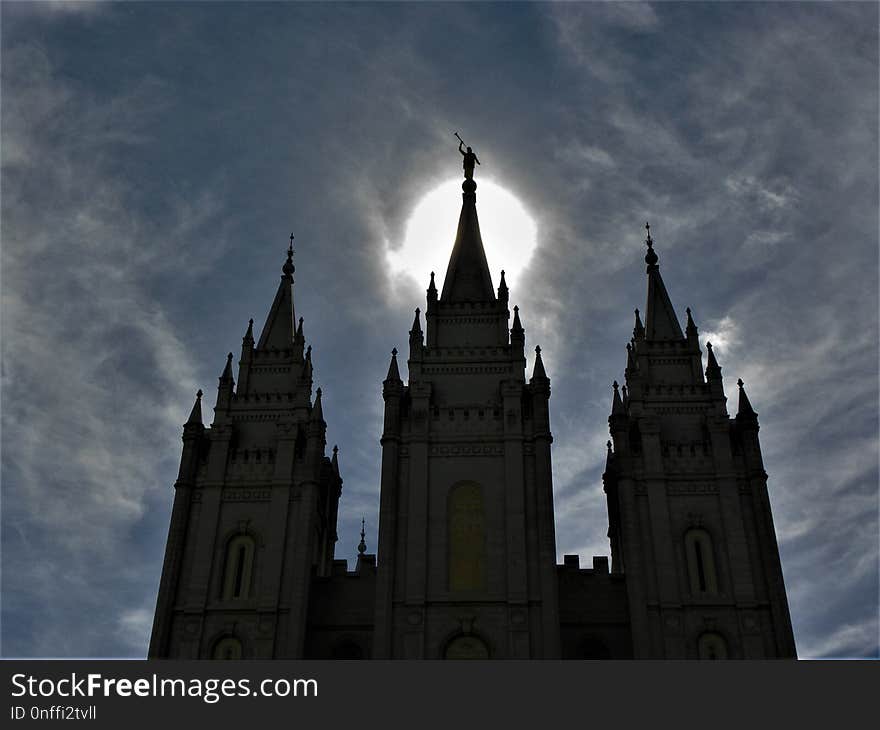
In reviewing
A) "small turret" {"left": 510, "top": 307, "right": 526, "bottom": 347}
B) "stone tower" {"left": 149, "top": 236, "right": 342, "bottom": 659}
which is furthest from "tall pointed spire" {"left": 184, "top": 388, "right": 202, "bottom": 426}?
"small turret" {"left": 510, "top": 307, "right": 526, "bottom": 347}

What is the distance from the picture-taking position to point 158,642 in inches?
1559

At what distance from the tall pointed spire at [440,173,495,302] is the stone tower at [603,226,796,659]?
8776mm

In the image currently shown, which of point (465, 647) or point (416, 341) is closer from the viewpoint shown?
point (465, 647)

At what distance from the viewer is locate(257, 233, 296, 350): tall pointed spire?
5066cm

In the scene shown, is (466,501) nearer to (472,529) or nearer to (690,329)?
(472,529)

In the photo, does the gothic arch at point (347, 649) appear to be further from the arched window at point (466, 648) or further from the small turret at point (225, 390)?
the small turret at point (225, 390)

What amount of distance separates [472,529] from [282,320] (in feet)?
58.0

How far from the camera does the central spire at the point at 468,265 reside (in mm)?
51062

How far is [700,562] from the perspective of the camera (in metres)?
41.3

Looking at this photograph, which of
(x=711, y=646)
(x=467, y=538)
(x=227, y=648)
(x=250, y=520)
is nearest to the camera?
(x=711, y=646)

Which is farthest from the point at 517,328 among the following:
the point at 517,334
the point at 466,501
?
the point at 466,501

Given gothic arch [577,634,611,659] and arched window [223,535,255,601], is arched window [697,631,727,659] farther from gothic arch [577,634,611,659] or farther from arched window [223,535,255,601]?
arched window [223,535,255,601]

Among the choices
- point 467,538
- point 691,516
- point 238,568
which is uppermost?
point 691,516

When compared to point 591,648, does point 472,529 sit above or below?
above
